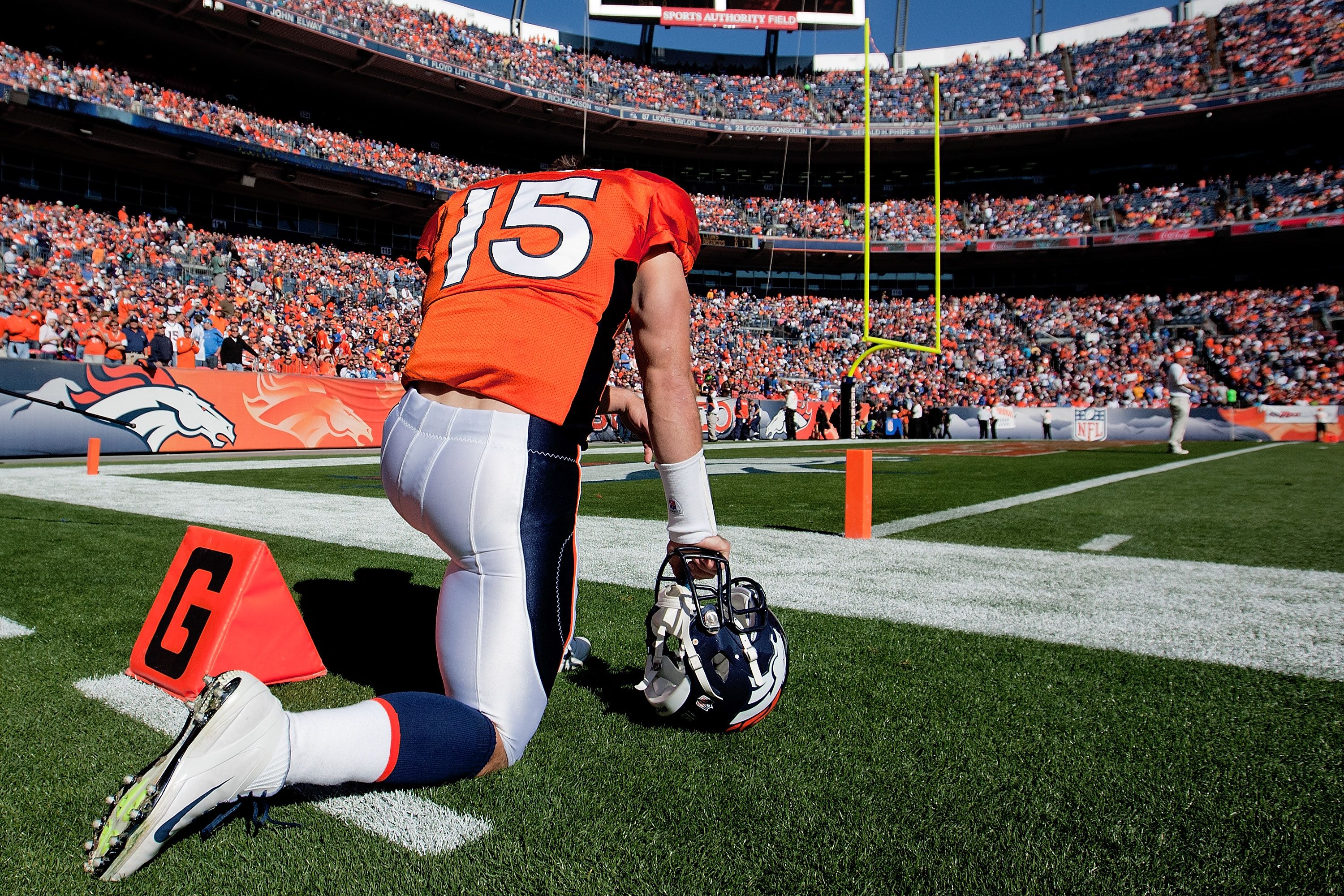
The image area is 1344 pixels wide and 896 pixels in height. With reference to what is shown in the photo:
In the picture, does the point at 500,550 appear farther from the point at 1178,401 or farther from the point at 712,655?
the point at 1178,401

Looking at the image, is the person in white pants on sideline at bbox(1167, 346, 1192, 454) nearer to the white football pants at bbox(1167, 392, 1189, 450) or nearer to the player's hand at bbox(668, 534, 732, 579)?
the white football pants at bbox(1167, 392, 1189, 450)

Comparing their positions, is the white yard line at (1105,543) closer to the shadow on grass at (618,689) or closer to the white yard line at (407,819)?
the shadow on grass at (618,689)

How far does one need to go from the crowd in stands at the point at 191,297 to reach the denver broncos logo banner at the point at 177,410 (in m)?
0.68

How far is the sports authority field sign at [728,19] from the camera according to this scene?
34250mm

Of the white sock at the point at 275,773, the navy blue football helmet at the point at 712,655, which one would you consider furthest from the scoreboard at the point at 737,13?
the white sock at the point at 275,773

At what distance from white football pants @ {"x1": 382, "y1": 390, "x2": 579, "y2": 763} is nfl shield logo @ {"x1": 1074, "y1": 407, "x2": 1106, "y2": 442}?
2808 cm

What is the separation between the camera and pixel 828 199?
124ft

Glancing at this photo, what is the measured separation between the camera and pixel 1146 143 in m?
34.0

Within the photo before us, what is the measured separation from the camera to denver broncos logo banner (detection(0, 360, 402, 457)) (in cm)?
1232

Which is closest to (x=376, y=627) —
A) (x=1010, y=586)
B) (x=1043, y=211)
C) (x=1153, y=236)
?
(x=1010, y=586)

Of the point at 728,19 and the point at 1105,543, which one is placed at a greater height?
the point at 728,19

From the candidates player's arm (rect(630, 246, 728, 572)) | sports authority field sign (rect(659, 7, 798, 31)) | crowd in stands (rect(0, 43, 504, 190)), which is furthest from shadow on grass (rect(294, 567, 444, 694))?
sports authority field sign (rect(659, 7, 798, 31))

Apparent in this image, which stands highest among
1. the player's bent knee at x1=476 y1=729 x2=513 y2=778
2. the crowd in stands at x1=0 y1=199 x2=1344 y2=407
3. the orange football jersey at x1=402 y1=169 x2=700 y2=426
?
the crowd in stands at x1=0 y1=199 x2=1344 y2=407

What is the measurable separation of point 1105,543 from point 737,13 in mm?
36006
